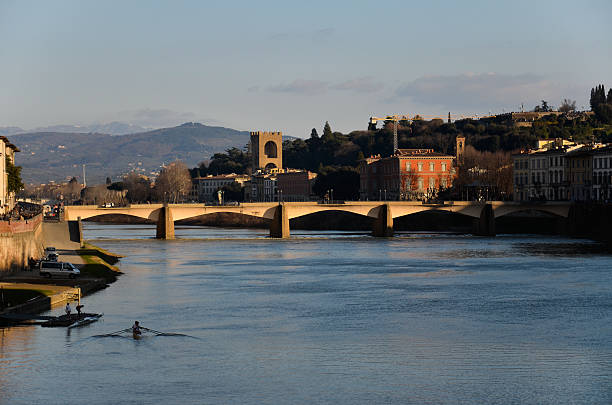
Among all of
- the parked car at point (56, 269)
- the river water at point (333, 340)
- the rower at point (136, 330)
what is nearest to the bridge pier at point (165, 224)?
the river water at point (333, 340)

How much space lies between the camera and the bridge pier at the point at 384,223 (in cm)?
11256

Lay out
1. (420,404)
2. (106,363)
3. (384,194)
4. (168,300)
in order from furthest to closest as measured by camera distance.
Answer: (384,194) < (168,300) < (106,363) < (420,404)

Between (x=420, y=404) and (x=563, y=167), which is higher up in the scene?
(x=563, y=167)

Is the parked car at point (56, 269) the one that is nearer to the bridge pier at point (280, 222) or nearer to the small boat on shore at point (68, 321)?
the small boat on shore at point (68, 321)

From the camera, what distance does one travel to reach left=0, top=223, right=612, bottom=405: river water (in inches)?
1362

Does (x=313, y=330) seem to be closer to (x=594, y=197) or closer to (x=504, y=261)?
(x=504, y=261)

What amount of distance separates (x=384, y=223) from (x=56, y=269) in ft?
193

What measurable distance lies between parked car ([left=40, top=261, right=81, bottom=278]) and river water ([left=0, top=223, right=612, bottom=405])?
9.98 ft

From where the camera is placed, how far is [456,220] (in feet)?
431

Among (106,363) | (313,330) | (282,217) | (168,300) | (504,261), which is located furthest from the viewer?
(282,217)

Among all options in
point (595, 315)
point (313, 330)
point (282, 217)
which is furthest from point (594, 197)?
point (313, 330)

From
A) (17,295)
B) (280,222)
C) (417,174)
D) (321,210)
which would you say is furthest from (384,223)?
(17,295)

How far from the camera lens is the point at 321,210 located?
364ft

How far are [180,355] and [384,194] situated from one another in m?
130
